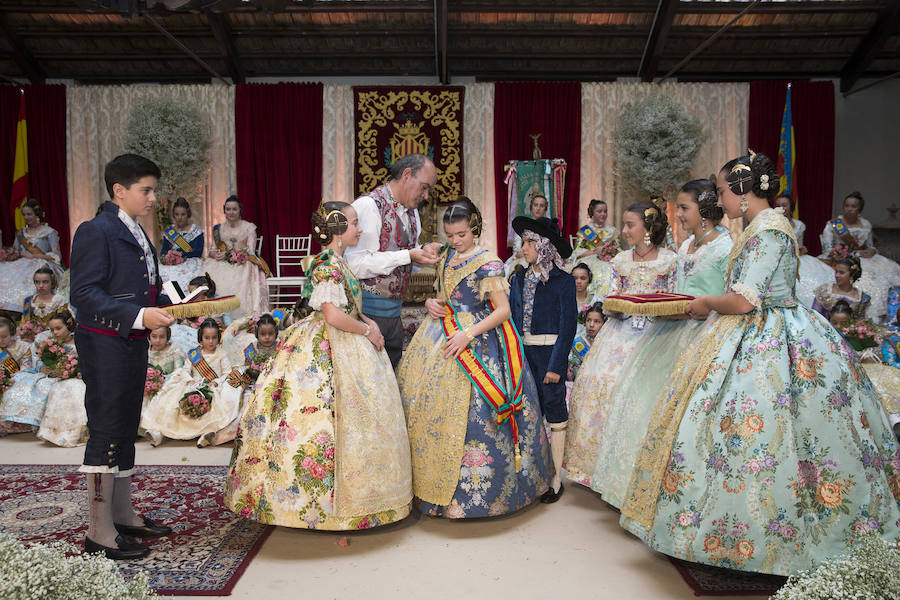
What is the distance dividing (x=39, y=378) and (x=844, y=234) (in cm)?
862

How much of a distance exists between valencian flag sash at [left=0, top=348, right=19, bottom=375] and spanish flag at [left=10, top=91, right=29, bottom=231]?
494 centimetres

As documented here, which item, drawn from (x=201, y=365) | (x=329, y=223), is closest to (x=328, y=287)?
(x=329, y=223)

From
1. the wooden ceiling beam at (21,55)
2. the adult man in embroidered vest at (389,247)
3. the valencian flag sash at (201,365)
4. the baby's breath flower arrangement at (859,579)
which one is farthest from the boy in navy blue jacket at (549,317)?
the wooden ceiling beam at (21,55)

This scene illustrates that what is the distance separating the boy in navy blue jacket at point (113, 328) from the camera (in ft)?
9.86

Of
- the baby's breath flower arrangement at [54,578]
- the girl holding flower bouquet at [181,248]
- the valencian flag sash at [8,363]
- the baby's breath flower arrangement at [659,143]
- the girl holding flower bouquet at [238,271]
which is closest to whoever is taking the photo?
the baby's breath flower arrangement at [54,578]

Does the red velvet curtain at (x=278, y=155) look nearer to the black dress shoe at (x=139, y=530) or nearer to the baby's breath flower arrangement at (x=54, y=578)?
the black dress shoe at (x=139, y=530)

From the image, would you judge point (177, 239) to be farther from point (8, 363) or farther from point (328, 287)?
point (328, 287)

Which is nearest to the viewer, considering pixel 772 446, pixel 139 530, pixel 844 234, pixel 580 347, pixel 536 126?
pixel 772 446

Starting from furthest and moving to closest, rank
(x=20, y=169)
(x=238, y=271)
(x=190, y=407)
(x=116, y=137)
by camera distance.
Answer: (x=116, y=137) < (x=20, y=169) < (x=238, y=271) < (x=190, y=407)

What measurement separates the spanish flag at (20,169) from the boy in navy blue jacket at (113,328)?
8.14 meters

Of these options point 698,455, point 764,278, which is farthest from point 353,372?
point 764,278

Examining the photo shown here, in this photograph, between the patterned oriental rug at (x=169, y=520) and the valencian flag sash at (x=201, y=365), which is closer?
the patterned oriental rug at (x=169, y=520)

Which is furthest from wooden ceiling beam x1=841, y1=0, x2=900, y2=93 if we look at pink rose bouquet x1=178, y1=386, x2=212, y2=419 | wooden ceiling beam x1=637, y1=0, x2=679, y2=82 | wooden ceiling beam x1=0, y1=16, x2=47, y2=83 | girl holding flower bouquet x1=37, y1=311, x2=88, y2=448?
wooden ceiling beam x1=0, y1=16, x2=47, y2=83

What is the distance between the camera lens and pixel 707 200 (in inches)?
138
